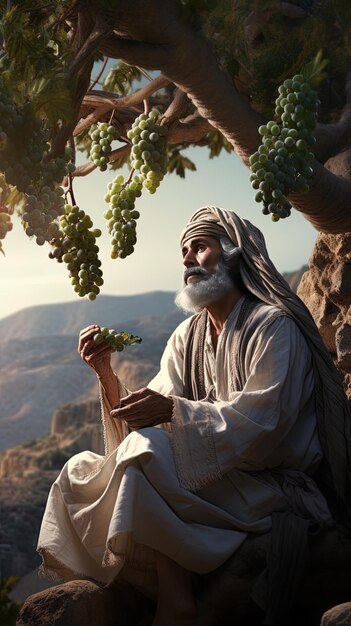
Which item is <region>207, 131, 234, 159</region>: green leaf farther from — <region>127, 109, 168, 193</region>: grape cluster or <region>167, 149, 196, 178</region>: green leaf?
<region>127, 109, 168, 193</region>: grape cluster

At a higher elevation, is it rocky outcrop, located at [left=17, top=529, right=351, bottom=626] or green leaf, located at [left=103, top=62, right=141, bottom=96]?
green leaf, located at [left=103, top=62, right=141, bottom=96]

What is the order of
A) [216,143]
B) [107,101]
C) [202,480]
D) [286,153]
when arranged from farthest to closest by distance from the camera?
[216,143]
[107,101]
[202,480]
[286,153]

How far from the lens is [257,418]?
3916 millimetres

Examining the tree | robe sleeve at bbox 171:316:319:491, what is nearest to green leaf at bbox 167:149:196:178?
the tree

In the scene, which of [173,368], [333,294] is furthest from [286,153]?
[333,294]

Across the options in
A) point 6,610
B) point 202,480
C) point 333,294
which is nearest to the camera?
point 6,610

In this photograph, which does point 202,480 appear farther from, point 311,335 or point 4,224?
point 4,224

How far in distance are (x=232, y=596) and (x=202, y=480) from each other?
482 millimetres

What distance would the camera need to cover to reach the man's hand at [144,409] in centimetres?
385

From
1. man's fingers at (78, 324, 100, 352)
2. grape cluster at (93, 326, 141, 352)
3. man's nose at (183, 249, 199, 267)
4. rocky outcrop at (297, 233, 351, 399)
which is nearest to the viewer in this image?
grape cluster at (93, 326, 141, 352)

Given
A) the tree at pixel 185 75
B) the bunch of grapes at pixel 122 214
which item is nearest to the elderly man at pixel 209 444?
the bunch of grapes at pixel 122 214

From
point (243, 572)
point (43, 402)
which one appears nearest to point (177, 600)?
point (243, 572)

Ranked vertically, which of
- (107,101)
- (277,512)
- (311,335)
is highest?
(107,101)

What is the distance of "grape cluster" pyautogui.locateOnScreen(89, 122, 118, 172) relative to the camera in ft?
14.5
